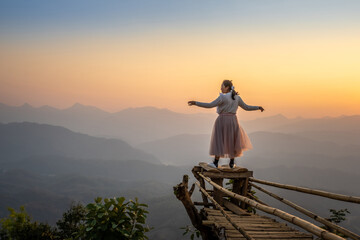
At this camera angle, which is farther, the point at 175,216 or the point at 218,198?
the point at 175,216

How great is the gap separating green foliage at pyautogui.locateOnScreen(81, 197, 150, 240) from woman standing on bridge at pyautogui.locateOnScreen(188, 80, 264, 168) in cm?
268

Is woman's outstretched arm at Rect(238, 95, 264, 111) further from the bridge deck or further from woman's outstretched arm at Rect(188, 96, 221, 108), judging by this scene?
the bridge deck

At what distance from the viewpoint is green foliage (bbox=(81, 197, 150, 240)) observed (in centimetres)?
567

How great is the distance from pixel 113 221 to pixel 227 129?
379 centimetres

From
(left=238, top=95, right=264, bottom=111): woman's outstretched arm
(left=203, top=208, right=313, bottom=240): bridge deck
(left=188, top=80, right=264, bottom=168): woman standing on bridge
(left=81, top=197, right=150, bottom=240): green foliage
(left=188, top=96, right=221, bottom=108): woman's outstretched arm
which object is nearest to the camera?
(left=203, top=208, right=313, bottom=240): bridge deck

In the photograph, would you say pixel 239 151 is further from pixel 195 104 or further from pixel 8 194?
pixel 8 194

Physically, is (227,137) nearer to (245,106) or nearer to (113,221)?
(245,106)

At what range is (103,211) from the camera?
5797mm

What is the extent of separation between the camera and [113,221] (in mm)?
5816

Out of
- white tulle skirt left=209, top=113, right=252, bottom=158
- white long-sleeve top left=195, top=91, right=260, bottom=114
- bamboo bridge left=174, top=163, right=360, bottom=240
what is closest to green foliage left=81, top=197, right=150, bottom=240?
bamboo bridge left=174, top=163, right=360, bottom=240

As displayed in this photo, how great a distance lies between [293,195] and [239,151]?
170 meters

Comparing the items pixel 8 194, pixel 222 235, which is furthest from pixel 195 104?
pixel 8 194

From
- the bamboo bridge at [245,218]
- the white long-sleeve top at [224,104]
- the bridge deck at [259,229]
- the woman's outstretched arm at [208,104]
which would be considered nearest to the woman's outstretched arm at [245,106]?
the white long-sleeve top at [224,104]

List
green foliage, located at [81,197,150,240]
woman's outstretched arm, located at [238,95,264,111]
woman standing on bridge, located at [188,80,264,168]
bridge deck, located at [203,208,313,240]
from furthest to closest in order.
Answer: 1. woman's outstretched arm, located at [238,95,264,111]
2. woman standing on bridge, located at [188,80,264,168]
3. green foliage, located at [81,197,150,240]
4. bridge deck, located at [203,208,313,240]
